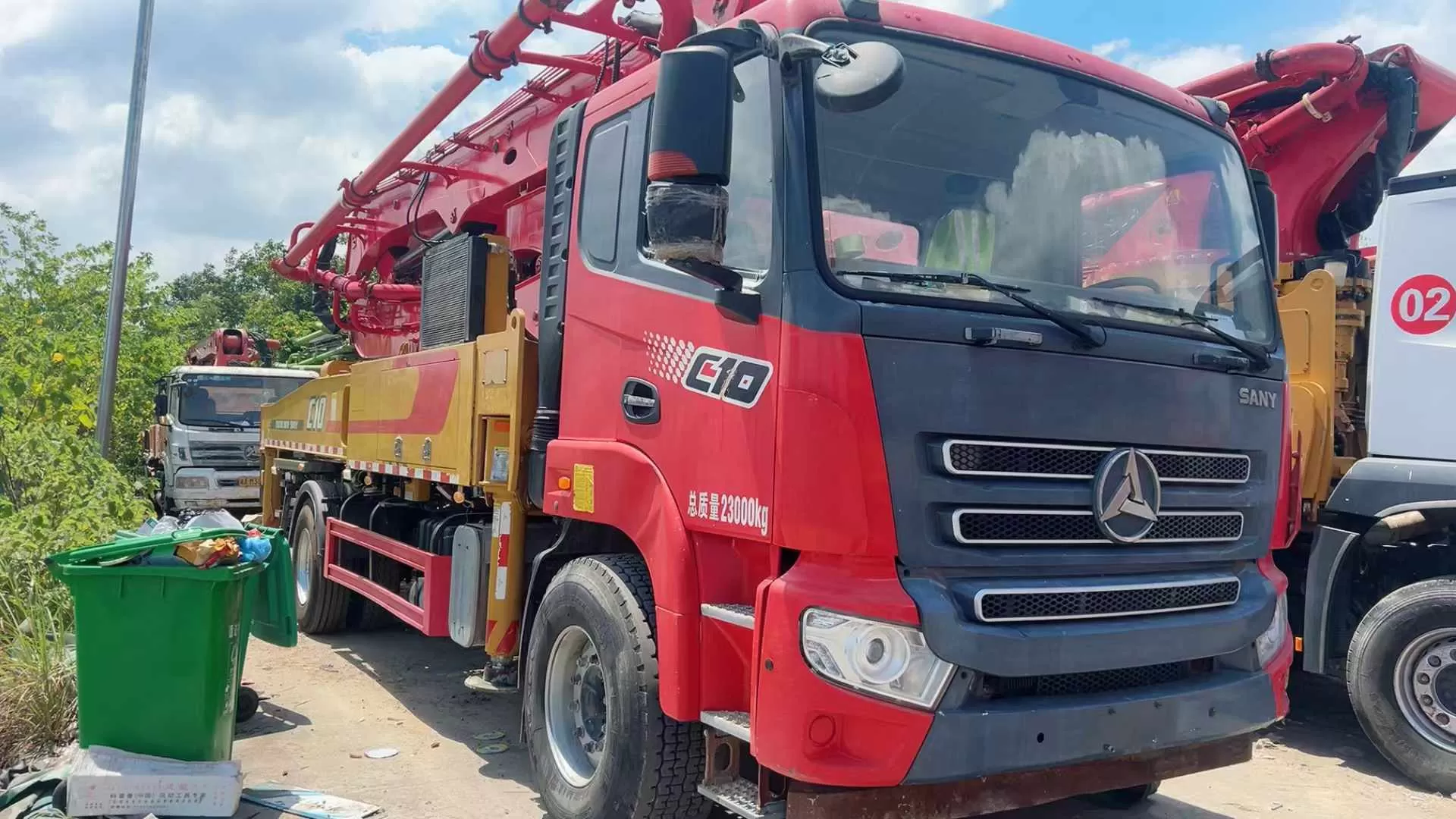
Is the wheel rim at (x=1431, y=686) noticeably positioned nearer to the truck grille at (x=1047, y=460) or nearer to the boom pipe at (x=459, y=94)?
the truck grille at (x=1047, y=460)

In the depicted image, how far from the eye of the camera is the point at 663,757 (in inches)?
133

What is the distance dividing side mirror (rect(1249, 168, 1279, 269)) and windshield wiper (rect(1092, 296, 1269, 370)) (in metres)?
0.56

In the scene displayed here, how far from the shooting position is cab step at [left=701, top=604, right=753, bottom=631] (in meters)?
3.07

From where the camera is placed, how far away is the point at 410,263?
871cm

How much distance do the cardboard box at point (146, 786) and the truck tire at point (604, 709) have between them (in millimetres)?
1126

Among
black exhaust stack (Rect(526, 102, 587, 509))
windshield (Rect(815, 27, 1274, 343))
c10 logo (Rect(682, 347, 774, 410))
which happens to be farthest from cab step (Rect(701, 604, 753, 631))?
black exhaust stack (Rect(526, 102, 587, 509))

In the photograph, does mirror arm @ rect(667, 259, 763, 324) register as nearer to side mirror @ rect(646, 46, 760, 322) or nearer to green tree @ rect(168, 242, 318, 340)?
side mirror @ rect(646, 46, 760, 322)

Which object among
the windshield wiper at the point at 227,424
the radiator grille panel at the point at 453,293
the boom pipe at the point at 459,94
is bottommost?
the windshield wiper at the point at 227,424

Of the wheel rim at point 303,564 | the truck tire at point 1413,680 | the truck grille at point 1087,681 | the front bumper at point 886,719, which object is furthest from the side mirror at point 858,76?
the wheel rim at point 303,564

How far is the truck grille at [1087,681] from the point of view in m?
2.99

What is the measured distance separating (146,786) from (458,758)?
4.75 ft

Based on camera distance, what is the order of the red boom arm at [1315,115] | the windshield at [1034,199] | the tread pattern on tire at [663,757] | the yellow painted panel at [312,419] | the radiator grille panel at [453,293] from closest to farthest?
the windshield at [1034,199] < the tread pattern on tire at [663,757] < the radiator grille panel at [453,293] < the red boom arm at [1315,115] < the yellow painted panel at [312,419]

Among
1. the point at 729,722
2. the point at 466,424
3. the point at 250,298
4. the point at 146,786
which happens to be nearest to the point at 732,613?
the point at 729,722

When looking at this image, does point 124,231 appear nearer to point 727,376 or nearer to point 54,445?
point 54,445
